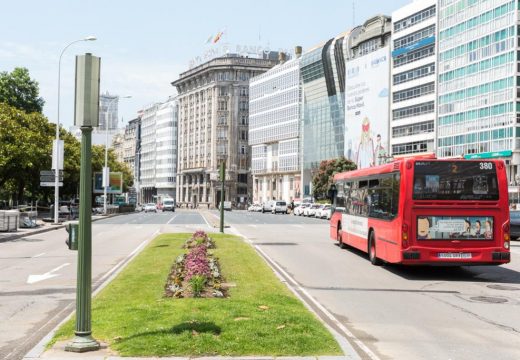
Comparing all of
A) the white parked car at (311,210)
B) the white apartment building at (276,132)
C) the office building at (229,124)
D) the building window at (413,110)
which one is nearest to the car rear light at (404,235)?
the white parked car at (311,210)

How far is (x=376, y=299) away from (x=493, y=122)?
7533 centimetres

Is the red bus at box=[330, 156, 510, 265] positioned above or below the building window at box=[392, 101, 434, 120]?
below

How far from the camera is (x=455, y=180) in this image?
58.4 feet

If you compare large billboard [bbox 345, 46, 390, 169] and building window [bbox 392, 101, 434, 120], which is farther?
large billboard [bbox 345, 46, 390, 169]

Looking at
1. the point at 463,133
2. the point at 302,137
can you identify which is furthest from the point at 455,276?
the point at 302,137

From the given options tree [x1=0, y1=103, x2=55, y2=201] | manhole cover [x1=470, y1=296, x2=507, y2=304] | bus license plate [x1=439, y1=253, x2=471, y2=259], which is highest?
tree [x1=0, y1=103, x2=55, y2=201]

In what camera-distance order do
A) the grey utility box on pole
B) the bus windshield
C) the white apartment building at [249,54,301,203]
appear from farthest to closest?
the white apartment building at [249,54,301,203]
the bus windshield
the grey utility box on pole

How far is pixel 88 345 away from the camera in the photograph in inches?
332

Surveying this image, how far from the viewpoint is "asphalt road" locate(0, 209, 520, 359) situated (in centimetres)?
959

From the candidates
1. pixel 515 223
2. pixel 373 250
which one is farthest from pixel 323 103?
pixel 373 250

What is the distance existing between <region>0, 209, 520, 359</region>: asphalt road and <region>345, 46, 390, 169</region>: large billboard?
86306 millimetres

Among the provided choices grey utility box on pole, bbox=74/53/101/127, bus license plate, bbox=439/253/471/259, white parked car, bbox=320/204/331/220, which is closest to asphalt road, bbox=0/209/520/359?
bus license plate, bbox=439/253/471/259

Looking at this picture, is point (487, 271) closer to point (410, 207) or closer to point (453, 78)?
point (410, 207)

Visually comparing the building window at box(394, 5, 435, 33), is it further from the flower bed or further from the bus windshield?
the flower bed
